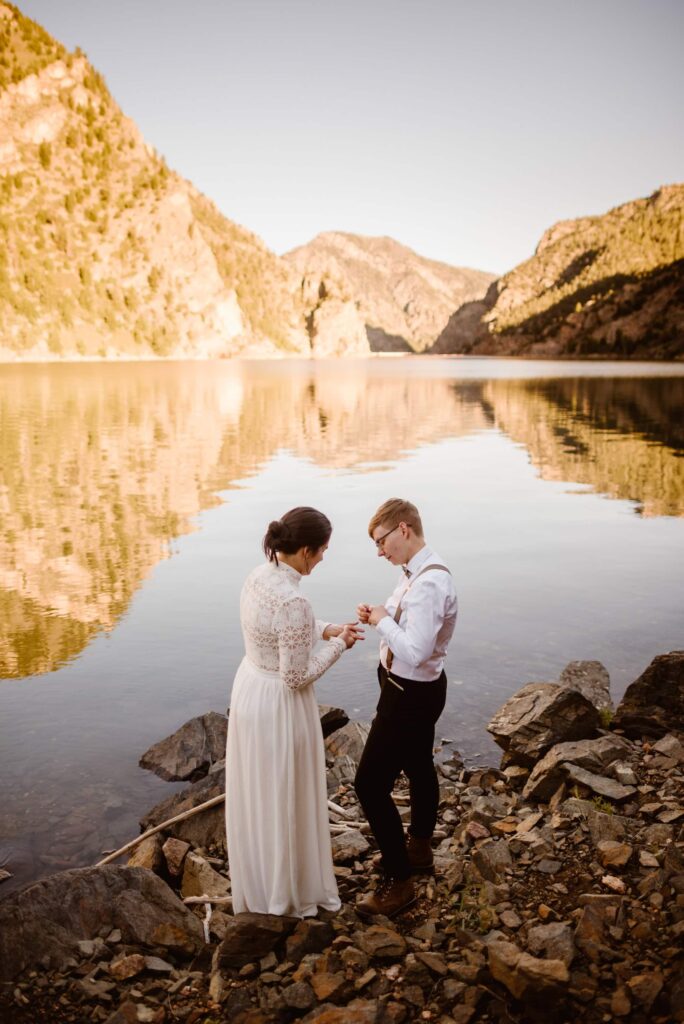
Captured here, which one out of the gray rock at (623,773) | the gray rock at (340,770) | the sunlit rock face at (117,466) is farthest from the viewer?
the sunlit rock face at (117,466)

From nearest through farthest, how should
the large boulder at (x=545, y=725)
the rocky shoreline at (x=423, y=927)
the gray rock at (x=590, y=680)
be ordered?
the rocky shoreline at (x=423, y=927), the large boulder at (x=545, y=725), the gray rock at (x=590, y=680)

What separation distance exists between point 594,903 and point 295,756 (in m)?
2.11

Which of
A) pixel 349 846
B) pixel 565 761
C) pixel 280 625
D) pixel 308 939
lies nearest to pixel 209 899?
pixel 308 939

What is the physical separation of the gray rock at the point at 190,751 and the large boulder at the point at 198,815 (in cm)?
48

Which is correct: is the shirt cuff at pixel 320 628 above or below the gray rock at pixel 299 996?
above

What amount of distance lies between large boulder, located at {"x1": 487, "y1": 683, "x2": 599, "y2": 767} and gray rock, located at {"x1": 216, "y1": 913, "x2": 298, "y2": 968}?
137 inches

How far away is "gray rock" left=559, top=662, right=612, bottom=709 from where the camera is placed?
8.93 m

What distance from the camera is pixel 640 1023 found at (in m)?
3.89

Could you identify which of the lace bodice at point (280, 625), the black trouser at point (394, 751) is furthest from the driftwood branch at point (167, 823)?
the lace bodice at point (280, 625)

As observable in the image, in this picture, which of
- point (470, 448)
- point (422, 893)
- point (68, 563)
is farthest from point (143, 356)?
point (422, 893)

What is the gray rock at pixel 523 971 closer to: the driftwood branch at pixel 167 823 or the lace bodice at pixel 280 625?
the lace bodice at pixel 280 625

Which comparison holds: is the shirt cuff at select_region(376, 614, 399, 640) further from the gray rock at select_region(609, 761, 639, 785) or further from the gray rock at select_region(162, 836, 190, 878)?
the gray rock at select_region(609, 761, 639, 785)

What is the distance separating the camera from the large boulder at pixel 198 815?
6.31m

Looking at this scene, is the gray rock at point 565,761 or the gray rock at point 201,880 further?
the gray rock at point 565,761
